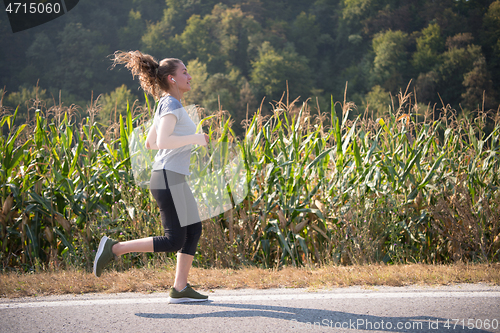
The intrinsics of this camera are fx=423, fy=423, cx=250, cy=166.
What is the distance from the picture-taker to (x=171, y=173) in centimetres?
267

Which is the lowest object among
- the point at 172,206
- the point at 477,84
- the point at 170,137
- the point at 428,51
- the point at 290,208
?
the point at 290,208

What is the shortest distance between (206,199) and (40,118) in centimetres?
198

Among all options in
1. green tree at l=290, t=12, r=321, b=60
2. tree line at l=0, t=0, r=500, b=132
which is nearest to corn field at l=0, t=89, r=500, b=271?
tree line at l=0, t=0, r=500, b=132

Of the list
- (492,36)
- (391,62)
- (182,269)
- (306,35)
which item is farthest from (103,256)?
(306,35)

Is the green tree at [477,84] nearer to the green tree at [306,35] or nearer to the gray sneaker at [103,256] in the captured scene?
the green tree at [306,35]

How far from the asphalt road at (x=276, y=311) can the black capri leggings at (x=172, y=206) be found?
1.41 feet

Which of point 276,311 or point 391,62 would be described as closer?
point 276,311

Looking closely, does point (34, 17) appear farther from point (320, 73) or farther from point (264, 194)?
point (264, 194)

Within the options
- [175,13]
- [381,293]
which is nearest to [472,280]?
[381,293]

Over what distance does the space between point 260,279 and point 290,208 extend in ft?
3.12

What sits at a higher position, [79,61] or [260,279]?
[79,61]

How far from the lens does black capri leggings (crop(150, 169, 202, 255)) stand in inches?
105

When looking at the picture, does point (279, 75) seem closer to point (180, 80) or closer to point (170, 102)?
point (180, 80)

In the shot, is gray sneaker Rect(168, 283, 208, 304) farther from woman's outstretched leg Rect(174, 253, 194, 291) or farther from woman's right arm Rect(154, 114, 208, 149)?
woman's right arm Rect(154, 114, 208, 149)
